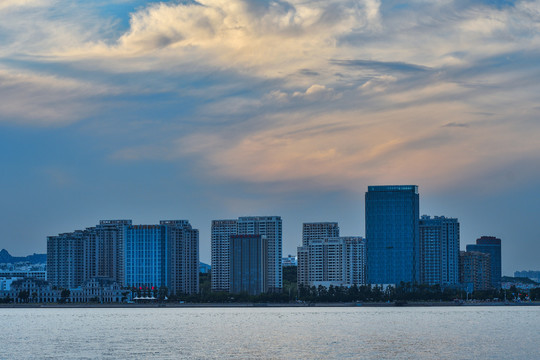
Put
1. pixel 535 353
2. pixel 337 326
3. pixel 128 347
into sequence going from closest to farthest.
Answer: pixel 535 353
pixel 128 347
pixel 337 326

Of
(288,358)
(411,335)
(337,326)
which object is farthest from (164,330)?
(288,358)

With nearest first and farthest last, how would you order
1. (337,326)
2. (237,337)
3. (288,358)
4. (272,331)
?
(288,358) → (237,337) → (272,331) → (337,326)

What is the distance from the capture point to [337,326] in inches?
4532

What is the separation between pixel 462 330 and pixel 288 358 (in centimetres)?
4320

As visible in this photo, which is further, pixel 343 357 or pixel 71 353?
pixel 71 353

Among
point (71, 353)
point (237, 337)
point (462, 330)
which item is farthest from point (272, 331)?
point (71, 353)

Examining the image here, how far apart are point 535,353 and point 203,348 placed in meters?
Result: 27.6

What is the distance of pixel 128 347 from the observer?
79562 millimetres

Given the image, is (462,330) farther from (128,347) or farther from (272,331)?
(128,347)

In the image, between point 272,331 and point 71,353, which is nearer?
point 71,353

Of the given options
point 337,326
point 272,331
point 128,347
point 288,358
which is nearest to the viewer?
point 288,358

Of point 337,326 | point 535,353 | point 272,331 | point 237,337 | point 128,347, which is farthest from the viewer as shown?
point 337,326

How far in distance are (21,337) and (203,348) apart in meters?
27.3

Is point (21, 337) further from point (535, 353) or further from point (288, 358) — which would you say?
point (535, 353)
